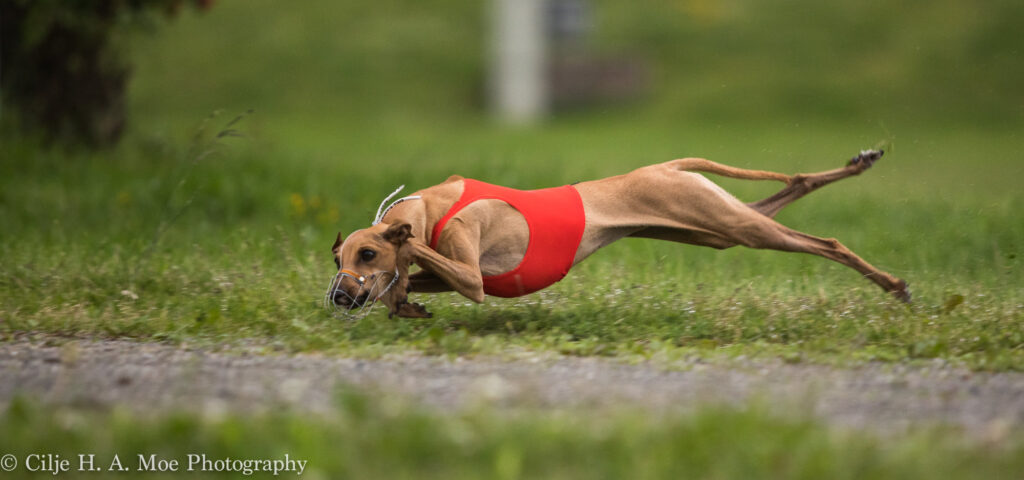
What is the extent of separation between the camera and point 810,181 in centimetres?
588

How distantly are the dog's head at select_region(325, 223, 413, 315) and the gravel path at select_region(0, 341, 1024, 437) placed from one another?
42 cm

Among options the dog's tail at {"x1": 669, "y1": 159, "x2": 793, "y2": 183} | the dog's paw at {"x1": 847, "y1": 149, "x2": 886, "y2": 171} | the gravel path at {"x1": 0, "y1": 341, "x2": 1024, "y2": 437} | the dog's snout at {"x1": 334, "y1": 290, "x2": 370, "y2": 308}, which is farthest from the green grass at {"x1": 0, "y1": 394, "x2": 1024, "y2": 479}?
the dog's paw at {"x1": 847, "y1": 149, "x2": 886, "y2": 171}

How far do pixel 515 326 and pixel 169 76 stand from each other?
21227mm

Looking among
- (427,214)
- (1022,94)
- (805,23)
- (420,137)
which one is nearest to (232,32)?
(420,137)

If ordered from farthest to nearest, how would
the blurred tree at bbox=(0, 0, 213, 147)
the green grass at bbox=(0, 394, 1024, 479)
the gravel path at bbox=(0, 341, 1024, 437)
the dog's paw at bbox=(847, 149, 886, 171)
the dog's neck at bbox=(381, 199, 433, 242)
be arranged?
the blurred tree at bbox=(0, 0, 213, 147)
the dog's paw at bbox=(847, 149, 886, 171)
the dog's neck at bbox=(381, 199, 433, 242)
the gravel path at bbox=(0, 341, 1024, 437)
the green grass at bbox=(0, 394, 1024, 479)

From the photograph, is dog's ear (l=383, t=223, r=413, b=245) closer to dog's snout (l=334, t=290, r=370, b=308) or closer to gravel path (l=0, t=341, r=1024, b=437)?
dog's snout (l=334, t=290, r=370, b=308)

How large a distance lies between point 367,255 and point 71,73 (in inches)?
326

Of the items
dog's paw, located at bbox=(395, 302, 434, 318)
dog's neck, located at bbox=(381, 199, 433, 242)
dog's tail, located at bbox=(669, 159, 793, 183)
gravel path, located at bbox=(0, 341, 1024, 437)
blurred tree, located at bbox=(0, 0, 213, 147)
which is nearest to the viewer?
gravel path, located at bbox=(0, 341, 1024, 437)

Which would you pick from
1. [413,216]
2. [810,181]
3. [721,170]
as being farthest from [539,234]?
[810,181]

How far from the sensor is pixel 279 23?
1083 inches

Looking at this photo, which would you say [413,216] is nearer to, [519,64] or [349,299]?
[349,299]

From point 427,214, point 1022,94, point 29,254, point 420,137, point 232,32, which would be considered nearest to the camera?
point 427,214

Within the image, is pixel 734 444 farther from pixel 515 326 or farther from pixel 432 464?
pixel 515 326

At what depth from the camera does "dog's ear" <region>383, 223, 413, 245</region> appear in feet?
17.0
